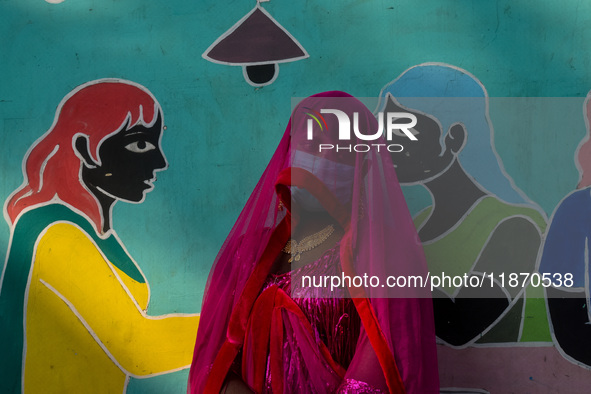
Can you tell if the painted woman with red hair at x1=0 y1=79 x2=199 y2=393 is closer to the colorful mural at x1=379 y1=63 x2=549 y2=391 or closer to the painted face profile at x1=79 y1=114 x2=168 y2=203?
the painted face profile at x1=79 y1=114 x2=168 y2=203

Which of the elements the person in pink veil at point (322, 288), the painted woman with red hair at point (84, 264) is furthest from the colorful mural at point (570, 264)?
the painted woman with red hair at point (84, 264)

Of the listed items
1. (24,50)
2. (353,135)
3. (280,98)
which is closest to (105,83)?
(24,50)

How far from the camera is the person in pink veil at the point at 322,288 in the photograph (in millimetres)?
1681

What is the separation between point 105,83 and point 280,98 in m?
0.67

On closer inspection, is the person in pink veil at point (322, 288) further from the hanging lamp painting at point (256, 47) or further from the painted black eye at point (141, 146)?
the painted black eye at point (141, 146)

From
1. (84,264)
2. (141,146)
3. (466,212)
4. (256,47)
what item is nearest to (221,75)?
(256,47)

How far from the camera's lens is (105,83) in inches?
94.5

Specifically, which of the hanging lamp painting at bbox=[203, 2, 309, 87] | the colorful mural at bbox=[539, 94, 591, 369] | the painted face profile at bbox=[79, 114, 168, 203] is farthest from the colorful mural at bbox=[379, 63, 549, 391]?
the painted face profile at bbox=[79, 114, 168, 203]

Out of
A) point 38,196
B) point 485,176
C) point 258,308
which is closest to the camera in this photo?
point 258,308

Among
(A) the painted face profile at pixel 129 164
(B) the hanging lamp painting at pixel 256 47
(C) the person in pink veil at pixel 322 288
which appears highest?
(B) the hanging lamp painting at pixel 256 47

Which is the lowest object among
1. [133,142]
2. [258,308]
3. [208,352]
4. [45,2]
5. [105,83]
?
[208,352]

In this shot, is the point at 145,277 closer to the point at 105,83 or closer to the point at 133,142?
the point at 133,142

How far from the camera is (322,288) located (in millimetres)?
1805

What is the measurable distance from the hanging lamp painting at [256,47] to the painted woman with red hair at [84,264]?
1.12 feet
